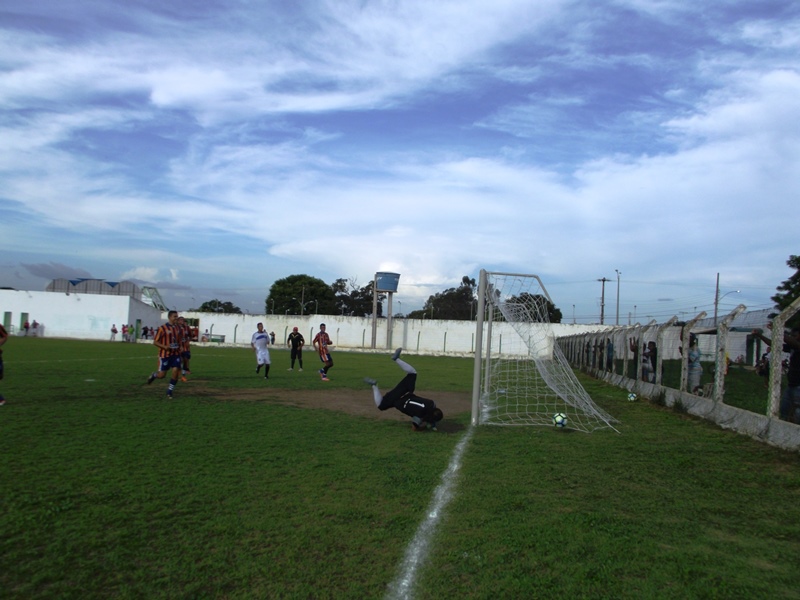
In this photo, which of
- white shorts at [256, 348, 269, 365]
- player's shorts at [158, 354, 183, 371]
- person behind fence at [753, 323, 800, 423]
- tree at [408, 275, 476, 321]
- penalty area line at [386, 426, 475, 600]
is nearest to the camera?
penalty area line at [386, 426, 475, 600]

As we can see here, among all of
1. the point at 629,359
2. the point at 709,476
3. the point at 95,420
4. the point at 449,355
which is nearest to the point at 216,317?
the point at 449,355

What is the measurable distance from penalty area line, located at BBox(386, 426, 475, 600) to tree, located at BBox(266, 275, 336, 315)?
84.6m

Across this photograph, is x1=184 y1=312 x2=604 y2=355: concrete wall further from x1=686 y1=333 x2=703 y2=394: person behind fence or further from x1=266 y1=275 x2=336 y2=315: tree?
x1=686 y1=333 x2=703 y2=394: person behind fence

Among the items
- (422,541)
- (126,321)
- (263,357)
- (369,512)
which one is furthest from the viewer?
(126,321)

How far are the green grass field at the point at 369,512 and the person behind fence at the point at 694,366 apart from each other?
3.62 m

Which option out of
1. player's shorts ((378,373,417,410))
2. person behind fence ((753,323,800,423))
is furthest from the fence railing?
player's shorts ((378,373,417,410))

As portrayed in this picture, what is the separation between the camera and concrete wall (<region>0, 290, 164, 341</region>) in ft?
183

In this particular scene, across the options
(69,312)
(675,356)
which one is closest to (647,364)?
(675,356)

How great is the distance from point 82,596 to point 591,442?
7.40 metres

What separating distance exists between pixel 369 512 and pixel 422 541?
0.79m

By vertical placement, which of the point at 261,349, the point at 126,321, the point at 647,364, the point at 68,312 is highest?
the point at 68,312

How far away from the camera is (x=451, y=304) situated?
303 feet

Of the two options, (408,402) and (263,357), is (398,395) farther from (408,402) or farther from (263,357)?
(263,357)

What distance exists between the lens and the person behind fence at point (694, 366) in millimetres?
13352
